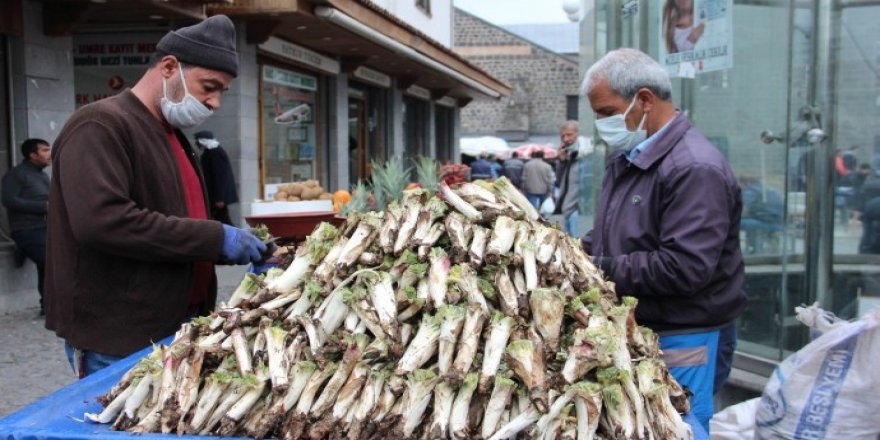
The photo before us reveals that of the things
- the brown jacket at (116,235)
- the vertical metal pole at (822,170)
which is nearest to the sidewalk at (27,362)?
the brown jacket at (116,235)

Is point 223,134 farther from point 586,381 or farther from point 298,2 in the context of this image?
point 586,381

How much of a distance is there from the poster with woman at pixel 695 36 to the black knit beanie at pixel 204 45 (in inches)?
134

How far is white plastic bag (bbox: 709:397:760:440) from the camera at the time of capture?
3.03 meters

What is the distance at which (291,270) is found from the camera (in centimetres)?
277

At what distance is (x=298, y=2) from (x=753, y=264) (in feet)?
20.4

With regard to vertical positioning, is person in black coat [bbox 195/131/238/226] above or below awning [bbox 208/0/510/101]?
below

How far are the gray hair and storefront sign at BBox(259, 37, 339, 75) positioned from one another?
9040mm

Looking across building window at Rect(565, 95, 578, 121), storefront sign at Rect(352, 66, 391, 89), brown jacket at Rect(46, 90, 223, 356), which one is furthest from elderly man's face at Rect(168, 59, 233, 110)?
building window at Rect(565, 95, 578, 121)

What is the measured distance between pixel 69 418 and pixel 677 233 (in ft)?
6.57

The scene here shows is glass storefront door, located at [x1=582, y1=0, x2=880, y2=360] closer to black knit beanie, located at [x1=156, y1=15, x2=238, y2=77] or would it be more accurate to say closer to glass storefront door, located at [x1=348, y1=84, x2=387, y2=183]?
black knit beanie, located at [x1=156, y1=15, x2=238, y2=77]

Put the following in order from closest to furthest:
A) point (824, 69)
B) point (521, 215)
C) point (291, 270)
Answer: point (291, 270)
point (521, 215)
point (824, 69)

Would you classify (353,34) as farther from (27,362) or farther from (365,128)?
(27,362)

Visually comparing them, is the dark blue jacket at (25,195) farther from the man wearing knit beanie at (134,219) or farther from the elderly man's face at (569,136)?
the man wearing knit beanie at (134,219)

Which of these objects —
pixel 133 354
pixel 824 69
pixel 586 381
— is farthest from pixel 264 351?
pixel 824 69
